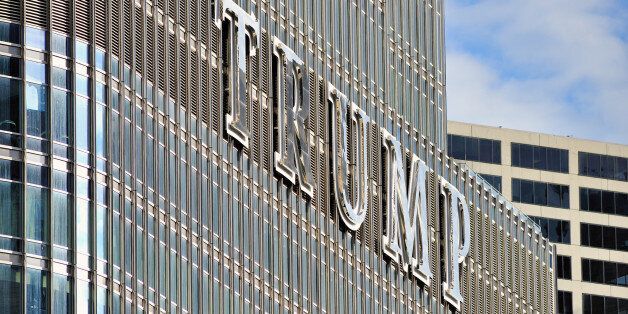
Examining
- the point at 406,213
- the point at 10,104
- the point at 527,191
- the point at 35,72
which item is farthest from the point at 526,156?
the point at 10,104

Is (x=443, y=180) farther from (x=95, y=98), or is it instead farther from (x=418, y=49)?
(x=95, y=98)

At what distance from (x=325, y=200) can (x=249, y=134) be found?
10.6 meters

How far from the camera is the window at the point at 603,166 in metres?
191

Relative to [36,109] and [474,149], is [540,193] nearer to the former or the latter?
[474,149]

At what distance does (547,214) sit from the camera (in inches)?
7392

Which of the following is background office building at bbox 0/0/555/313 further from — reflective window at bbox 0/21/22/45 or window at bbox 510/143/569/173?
window at bbox 510/143/569/173

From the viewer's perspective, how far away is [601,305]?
188125 mm

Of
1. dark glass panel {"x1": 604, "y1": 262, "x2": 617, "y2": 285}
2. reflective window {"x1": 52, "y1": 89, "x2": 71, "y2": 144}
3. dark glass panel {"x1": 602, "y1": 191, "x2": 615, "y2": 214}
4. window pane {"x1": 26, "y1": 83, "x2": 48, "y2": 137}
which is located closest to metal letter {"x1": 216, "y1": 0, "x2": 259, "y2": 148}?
reflective window {"x1": 52, "y1": 89, "x2": 71, "y2": 144}

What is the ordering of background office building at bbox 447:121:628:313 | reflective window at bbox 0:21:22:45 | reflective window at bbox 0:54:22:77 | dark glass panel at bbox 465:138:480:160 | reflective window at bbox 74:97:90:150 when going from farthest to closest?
background office building at bbox 447:121:628:313 < dark glass panel at bbox 465:138:480:160 < reflective window at bbox 74:97:90:150 < reflective window at bbox 0:21:22:45 < reflective window at bbox 0:54:22:77

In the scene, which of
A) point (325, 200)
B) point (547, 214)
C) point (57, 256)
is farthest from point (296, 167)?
point (547, 214)

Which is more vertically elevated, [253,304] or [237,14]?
[237,14]

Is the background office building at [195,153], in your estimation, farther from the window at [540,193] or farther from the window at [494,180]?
the window at [540,193]

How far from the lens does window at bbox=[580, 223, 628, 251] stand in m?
189

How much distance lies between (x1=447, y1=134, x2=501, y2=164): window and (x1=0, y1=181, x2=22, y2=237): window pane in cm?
9657
